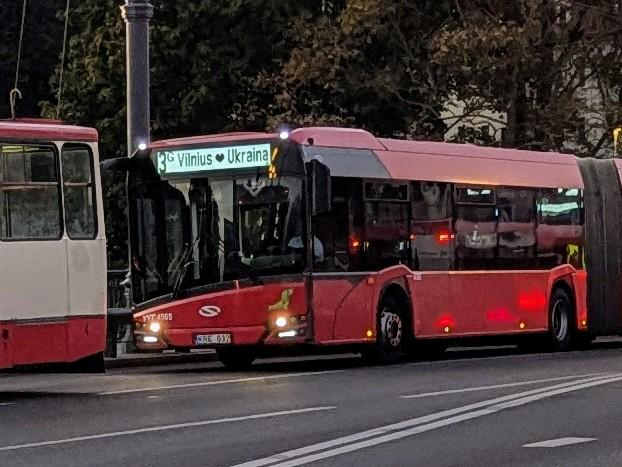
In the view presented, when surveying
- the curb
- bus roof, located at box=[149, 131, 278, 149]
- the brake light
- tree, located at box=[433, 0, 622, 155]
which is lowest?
the curb

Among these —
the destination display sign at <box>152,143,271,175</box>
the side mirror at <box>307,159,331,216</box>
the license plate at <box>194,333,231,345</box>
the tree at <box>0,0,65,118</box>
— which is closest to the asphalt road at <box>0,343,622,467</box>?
the license plate at <box>194,333,231,345</box>

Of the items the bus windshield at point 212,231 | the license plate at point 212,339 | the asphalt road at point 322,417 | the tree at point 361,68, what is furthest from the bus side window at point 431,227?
the tree at point 361,68

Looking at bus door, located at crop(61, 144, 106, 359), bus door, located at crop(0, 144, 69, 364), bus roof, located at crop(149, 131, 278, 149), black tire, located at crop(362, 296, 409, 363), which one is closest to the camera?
bus door, located at crop(0, 144, 69, 364)

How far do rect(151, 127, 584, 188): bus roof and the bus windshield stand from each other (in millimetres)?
629

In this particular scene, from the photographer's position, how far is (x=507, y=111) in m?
36.5

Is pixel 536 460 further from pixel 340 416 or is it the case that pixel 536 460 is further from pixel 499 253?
pixel 499 253

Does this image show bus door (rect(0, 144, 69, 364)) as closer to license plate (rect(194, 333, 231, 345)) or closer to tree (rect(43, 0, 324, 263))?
license plate (rect(194, 333, 231, 345))

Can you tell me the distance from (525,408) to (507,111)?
821 inches

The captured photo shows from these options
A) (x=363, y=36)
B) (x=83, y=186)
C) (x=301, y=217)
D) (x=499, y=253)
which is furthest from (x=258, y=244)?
(x=363, y=36)

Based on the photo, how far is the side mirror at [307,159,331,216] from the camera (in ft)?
72.4

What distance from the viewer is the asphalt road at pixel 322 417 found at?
1257cm

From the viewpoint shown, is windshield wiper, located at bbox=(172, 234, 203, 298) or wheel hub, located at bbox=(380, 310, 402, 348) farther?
wheel hub, located at bbox=(380, 310, 402, 348)

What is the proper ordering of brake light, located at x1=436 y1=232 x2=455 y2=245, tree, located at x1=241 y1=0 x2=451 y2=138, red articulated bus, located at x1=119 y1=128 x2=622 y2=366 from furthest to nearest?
tree, located at x1=241 y1=0 x2=451 y2=138
brake light, located at x1=436 y1=232 x2=455 y2=245
red articulated bus, located at x1=119 y1=128 x2=622 y2=366

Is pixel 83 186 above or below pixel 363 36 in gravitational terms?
below
